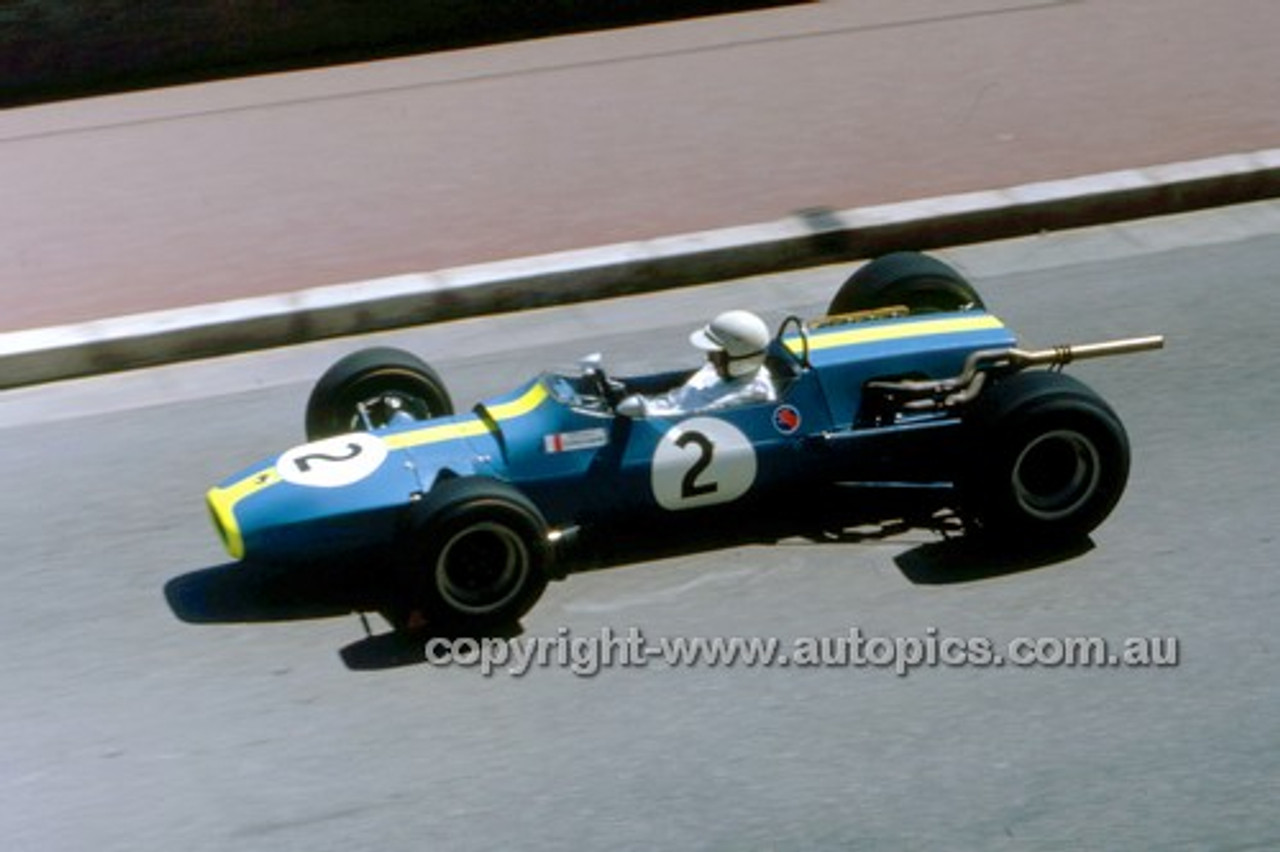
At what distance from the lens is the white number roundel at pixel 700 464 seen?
7.32 m

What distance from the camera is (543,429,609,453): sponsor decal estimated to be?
729cm

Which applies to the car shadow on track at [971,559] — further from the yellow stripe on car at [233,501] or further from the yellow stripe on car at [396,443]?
the yellow stripe on car at [233,501]

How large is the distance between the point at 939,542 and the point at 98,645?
2821mm

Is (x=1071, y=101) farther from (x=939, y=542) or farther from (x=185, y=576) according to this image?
(x=185, y=576)

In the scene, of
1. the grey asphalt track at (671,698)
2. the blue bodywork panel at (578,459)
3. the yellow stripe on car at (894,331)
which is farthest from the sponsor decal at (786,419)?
the grey asphalt track at (671,698)

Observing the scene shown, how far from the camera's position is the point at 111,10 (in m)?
13.7

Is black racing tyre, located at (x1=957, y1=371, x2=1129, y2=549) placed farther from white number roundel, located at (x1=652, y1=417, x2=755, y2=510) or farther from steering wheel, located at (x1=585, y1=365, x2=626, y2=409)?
steering wheel, located at (x1=585, y1=365, x2=626, y2=409)

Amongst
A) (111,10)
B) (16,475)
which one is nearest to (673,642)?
(16,475)

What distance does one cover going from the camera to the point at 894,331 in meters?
7.82

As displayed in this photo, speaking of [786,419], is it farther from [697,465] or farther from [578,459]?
[578,459]

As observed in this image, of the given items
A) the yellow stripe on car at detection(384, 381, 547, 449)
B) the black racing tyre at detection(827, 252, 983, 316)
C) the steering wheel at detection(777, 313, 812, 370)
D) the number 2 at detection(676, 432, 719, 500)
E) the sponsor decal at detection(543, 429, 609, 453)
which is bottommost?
the number 2 at detection(676, 432, 719, 500)

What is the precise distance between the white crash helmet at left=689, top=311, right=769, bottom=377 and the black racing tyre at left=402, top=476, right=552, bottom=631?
0.94 metres

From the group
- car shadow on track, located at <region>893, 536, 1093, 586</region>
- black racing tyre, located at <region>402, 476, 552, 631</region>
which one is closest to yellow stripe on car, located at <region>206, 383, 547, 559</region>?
black racing tyre, located at <region>402, 476, 552, 631</region>

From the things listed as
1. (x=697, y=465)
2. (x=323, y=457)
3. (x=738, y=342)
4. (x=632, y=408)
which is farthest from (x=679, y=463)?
(x=323, y=457)
